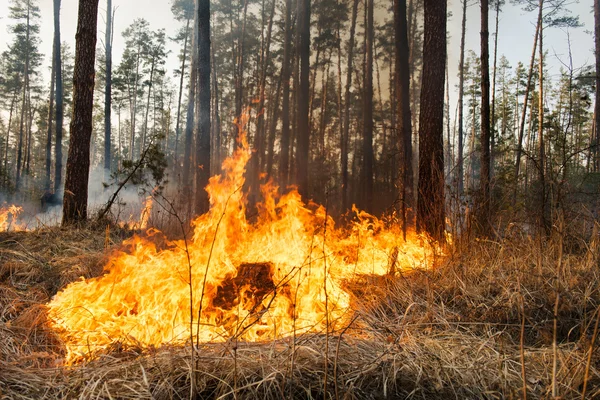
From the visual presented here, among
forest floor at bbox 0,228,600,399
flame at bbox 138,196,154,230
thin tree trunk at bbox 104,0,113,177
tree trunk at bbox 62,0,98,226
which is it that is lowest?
forest floor at bbox 0,228,600,399

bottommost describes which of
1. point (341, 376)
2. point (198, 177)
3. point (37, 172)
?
point (341, 376)

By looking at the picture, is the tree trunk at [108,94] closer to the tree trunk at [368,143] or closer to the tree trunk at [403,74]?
the tree trunk at [368,143]

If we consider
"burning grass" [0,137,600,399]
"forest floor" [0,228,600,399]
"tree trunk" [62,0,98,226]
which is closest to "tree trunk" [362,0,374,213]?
"burning grass" [0,137,600,399]

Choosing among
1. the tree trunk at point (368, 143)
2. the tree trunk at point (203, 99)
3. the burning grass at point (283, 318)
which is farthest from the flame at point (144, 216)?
the tree trunk at point (368, 143)

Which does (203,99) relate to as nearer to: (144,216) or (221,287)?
(144,216)

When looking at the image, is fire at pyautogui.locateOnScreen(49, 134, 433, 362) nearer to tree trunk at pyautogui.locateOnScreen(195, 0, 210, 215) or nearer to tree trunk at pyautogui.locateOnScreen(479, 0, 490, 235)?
tree trunk at pyautogui.locateOnScreen(195, 0, 210, 215)

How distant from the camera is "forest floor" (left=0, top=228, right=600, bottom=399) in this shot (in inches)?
60.5

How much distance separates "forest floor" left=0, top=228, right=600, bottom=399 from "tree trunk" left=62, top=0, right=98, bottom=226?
2340 millimetres

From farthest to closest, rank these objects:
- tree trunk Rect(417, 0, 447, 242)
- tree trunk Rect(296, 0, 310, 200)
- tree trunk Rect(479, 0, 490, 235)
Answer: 1. tree trunk Rect(296, 0, 310, 200)
2. tree trunk Rect(479, 0, 490, 235)
3. tree trunk Rect(417, 0, 447, 242)

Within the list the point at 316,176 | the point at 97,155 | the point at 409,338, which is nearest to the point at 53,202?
the point at 316,176

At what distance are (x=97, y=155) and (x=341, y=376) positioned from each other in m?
65.4

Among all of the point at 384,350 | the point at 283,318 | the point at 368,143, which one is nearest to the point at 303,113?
the point at 368,143

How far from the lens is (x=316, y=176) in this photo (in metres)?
24.0

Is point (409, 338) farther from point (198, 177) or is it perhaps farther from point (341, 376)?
point (198, 177)
